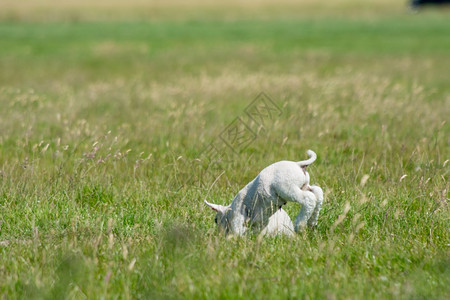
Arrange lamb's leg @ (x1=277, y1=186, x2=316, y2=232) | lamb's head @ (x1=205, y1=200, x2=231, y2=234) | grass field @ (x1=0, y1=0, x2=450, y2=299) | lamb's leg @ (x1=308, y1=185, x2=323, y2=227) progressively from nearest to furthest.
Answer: grass field @ (x1=0, y1=0, x2=450, y2=299), lamb's leg @ (x1=277, y1=186, x2=316, y2=232), lamb's leg @ (x1=308, y1=185, x2=323, y2=227), lamb's head @ (x1=205, y1=200, x2=231, y2=234)

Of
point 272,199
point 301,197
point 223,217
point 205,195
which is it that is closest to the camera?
point 301,197

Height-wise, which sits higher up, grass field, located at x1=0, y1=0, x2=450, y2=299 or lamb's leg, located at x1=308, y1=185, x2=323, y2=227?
lamb's leg, located at x1=308, y1=185, x2=323, y2=227

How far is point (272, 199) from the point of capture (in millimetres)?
4184

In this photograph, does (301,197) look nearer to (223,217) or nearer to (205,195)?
(223,217)

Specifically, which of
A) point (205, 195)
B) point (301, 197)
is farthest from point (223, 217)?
point (205, 195)

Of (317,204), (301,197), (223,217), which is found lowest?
(223,217)

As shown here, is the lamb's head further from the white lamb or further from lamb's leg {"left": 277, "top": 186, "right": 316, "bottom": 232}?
lamb's leg {"left": 277, "top": 186, "right": 316, "bottom": 232}

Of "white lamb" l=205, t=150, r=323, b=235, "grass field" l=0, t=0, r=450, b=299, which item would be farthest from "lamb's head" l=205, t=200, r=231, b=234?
"grass field" l=0, t=0, r=450, b=299

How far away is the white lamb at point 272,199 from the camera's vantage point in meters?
4.07

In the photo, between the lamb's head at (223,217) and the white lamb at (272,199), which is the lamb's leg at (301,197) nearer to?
the white lamb at (272,199)

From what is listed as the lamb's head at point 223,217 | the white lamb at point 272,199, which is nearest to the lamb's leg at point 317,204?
the white lamb at point 272,199

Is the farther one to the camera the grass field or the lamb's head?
the lamb's head

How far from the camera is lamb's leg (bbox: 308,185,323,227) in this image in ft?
13.8

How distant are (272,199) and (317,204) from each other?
36 centimetres
